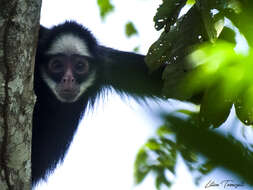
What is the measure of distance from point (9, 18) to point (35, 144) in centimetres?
323

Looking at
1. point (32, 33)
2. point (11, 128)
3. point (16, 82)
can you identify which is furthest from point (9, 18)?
point (11, 128)

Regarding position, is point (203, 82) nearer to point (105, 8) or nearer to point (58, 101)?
point (58, 101)

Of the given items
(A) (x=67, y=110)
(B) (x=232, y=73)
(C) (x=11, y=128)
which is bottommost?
(A) (x=67, y=110)

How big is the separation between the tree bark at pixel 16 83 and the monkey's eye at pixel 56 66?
299 centimetres

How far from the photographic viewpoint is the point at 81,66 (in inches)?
230

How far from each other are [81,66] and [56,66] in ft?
1.25

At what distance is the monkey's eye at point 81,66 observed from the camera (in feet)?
18.9

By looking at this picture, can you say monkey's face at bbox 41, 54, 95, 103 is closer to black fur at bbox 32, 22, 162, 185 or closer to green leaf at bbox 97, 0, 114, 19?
black fur at bbox 32, 22, 162, 185

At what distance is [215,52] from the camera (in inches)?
22.7

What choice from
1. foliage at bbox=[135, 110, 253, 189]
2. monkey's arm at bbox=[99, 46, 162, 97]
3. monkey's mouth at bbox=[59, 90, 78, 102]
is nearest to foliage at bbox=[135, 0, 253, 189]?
foliage at bbox=[135, 110, 253, 189]

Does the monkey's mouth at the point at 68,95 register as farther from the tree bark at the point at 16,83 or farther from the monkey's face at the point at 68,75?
the tree bark at the point at 16,83

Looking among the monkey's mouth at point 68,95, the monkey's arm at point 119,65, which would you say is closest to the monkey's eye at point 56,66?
the monkey's mouth at point 68,95

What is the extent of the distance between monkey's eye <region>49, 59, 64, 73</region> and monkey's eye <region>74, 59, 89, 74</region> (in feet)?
0.67

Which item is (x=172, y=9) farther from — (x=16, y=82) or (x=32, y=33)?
(x=16, y=82)
